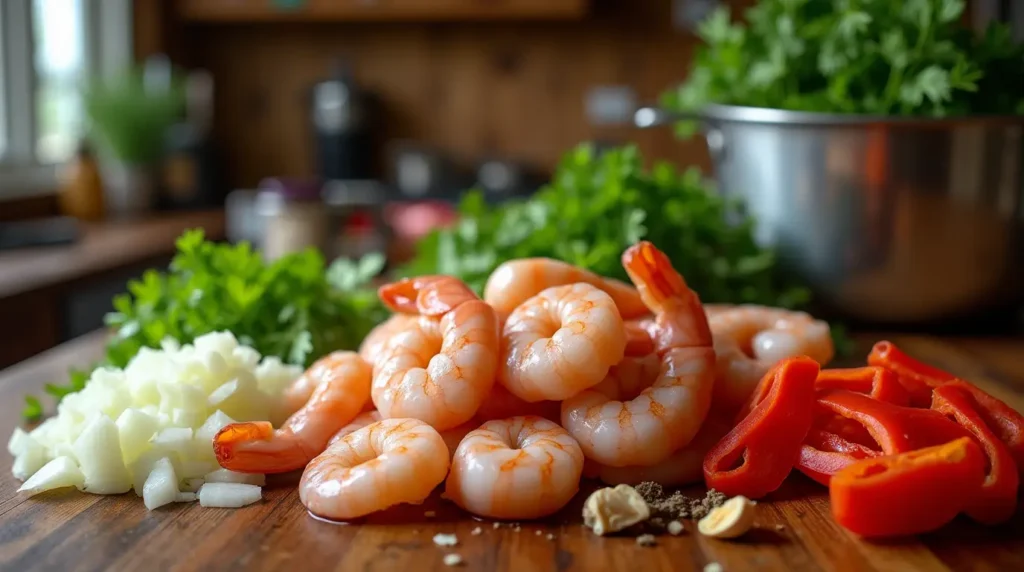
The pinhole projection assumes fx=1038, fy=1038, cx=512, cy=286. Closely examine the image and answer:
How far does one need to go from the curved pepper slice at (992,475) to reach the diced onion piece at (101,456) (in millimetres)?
854

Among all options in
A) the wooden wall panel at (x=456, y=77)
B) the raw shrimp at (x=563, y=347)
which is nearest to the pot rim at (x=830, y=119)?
the raw shrimp at (x=563, y=347)

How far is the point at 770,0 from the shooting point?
1.78m

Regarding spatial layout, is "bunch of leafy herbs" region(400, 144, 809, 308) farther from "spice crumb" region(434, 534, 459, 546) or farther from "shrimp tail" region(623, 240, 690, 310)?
"spice crumb" region(434, 534, 459, 546)

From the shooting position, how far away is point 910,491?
939 mm

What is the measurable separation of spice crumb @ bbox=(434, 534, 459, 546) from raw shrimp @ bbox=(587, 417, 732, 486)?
0.20 m

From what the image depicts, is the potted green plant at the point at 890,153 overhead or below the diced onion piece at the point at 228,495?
overhead

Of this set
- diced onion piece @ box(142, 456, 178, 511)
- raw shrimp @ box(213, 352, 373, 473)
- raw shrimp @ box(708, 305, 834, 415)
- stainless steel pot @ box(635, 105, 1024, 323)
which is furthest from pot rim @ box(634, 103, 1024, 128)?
diced onion piece @ box(142, 456, 178, 511)

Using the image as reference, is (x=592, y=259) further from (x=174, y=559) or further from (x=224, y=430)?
(x=174, y=559)

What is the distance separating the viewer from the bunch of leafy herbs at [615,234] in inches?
63.7

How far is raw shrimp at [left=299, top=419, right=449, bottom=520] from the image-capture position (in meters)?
0.97

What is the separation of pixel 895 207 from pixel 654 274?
2.22 feet

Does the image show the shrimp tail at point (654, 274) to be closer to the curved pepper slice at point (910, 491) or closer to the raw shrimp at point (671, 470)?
the raw shrimp at point (671, 470)

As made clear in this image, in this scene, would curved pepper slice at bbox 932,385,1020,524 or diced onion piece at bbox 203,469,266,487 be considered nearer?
curved pepper slice at bbox 932,385,1020,524

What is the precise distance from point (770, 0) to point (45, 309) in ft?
5.42
